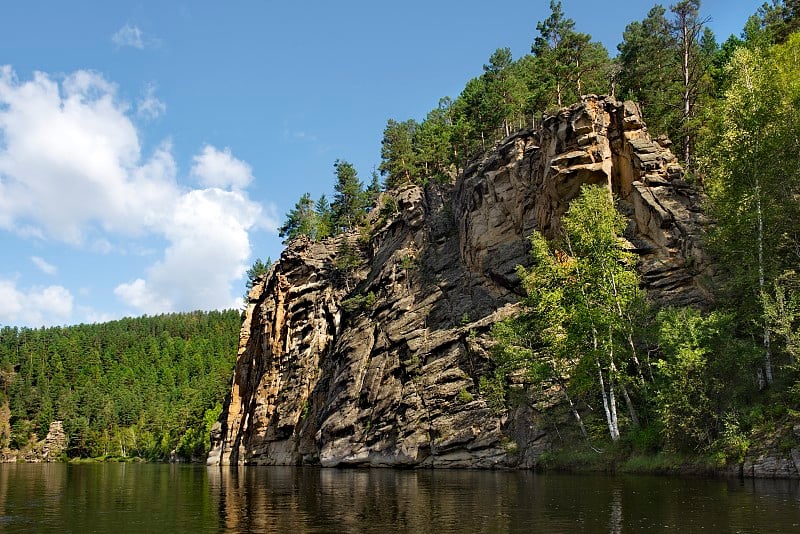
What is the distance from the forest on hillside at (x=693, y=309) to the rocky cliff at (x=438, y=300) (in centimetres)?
359

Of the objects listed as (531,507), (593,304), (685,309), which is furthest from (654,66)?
(531,507)

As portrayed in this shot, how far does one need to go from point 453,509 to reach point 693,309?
2853cm

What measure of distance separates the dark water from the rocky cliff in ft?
58.5

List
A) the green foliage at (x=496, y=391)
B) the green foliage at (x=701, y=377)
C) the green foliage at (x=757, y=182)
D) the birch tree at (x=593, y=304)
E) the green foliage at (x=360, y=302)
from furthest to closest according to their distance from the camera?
the green foliage at (x=360, y=302) < the green foliage at (x=496, y=391) < the birch tree at (x=593, y=304) < the green foliage at (x=757, y=182) < the green foliage at (x=701, y=377)

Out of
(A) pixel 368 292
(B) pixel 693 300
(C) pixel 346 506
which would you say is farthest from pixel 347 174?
(C) pixel 346 506

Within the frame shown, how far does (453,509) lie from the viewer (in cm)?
2417

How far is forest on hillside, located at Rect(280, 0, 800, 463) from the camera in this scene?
33.7 metres

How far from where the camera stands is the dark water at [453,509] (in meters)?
19.0

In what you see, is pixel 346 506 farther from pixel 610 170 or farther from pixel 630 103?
pixel 630 103

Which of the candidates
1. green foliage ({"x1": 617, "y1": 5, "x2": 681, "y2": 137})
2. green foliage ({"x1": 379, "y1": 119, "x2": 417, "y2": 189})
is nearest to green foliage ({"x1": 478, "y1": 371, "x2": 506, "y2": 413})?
green foliage ({"x1": 617, "y1": 5, "x2": 681, "y2": 137})

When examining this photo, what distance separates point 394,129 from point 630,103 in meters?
46.7

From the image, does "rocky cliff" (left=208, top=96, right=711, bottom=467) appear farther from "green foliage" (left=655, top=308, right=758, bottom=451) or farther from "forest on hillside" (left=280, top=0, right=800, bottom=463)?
"green foliage" (left=655, top=308, right=758, bottom=451)

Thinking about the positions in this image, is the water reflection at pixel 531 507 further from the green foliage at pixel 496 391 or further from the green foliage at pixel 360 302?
the green foliage at pixel 360 302

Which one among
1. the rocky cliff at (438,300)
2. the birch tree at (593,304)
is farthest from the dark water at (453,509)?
Answer: the rocky cliff at (438,300)
